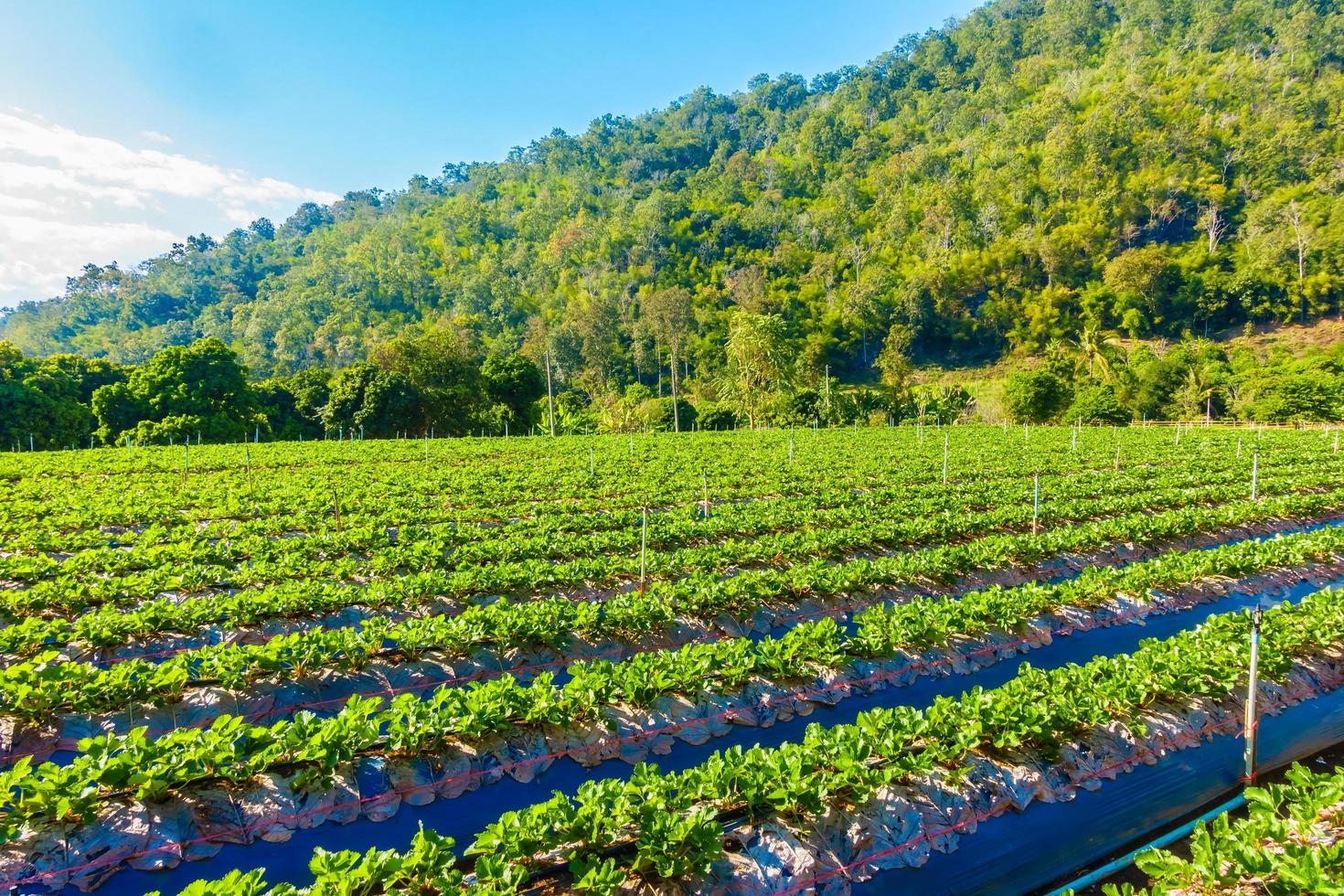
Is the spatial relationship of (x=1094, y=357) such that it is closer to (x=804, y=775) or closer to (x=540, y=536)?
(x=540, y=536)

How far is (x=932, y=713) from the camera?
591 centimetres

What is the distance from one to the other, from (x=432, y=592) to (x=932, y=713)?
713cm

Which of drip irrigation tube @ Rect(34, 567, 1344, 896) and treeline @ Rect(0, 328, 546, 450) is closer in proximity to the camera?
drip irrigation tube @ Rect(34, 567, 1344, 896)

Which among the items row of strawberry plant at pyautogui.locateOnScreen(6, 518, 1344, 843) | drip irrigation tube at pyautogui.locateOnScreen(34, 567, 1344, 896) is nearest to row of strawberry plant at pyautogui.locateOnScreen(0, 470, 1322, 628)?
row of strawberry plant at pyautogui.locateOnScreen(6, 518, 1344, 843)

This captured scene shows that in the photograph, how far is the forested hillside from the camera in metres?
73.2

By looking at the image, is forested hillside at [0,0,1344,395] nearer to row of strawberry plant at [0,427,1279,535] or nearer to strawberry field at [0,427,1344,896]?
row of strawberry plant at [0,427,1279,535]

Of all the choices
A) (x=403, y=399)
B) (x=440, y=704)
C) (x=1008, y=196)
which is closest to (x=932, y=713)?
(x=440, y=704)

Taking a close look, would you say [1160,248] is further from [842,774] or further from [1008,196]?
[842,774]

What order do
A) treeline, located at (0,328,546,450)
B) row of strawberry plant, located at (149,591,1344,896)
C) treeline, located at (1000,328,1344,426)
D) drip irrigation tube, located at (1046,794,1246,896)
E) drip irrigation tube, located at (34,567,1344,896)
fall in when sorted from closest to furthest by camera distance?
1. row of strawberry plant, located at (149,591,1344,896)
2. drip irrigation tube, located at (1046,794,1246,896)
3. drip irrigation tube, located at (34,567,1344,896)
4. treeline, located at (0,328,546,450)
5. treeline, located at (1000,328,1344,426)

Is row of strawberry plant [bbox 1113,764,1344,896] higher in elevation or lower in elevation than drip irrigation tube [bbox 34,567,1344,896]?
higher

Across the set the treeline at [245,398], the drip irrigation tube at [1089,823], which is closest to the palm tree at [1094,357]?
the treeline at [245,398]

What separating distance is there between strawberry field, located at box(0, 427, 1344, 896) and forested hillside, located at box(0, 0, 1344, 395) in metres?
42.5

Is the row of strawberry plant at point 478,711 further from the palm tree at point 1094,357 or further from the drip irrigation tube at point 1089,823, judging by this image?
the palm tree at point 1094,357

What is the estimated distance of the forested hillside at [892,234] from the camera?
240 feet
